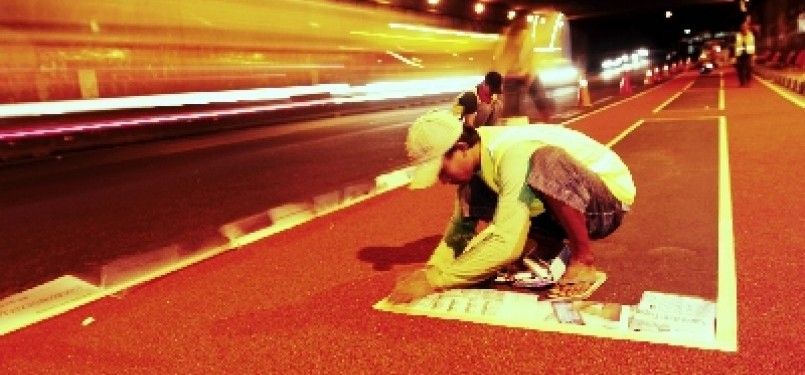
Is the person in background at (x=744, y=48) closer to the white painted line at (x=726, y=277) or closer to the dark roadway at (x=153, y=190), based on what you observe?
the dark roadway at (x=153, y=190)

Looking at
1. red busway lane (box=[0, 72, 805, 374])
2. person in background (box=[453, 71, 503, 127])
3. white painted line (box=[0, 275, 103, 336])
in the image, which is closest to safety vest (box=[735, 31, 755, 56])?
person in background (box=[453, 71, 503, 127])

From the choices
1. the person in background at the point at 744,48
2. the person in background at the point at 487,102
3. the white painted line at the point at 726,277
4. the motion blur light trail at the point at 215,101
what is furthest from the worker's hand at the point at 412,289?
the person in background at the point at 744,48

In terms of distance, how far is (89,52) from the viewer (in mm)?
14258

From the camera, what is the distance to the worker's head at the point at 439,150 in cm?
312

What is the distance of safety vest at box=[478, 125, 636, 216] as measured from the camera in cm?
336

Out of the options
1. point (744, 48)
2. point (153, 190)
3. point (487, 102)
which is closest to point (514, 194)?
point (487, 102)

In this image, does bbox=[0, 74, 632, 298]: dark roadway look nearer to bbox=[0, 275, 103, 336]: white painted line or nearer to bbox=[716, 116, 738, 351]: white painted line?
bbox=[0, 275, 103, 336]: white painted line

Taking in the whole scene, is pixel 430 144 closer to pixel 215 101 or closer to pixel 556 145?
pixel 556 145

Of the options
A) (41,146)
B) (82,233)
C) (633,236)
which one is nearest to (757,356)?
(633,236)

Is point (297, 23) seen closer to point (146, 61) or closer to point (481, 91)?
point (146, 61)

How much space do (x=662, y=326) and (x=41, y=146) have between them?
15275mm

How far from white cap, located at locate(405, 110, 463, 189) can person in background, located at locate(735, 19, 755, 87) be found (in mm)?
17477

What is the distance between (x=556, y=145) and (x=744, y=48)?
60.4 feet

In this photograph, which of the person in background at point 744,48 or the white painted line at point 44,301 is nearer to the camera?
the white painted line at point 44,301
